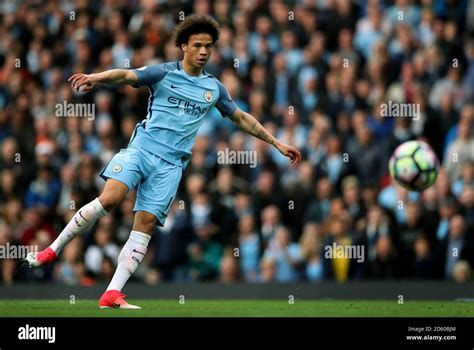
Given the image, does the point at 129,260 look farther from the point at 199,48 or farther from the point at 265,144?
the point at 265,144

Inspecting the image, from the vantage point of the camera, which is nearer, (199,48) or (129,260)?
(129,260)

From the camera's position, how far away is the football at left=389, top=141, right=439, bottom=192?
52.5 feet

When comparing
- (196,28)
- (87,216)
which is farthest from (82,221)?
(196,28)

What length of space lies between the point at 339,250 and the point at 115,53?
19.3 ft

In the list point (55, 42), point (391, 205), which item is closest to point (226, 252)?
point (391, 205)

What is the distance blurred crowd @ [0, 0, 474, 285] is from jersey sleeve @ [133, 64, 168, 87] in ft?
17.0

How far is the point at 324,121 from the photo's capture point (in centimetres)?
2028

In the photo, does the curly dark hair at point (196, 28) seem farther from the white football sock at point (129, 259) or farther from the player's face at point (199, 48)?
the white football sock at point (129, 259)

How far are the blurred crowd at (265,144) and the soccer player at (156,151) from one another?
4765 mm

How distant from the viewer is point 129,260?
13.5 meters

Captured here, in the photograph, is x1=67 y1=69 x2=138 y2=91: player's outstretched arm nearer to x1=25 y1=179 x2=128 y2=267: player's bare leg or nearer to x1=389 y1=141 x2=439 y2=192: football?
x1=25 y1=179 x2=128 y2=267: player's bare leg

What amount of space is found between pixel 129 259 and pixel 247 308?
180 centimetres

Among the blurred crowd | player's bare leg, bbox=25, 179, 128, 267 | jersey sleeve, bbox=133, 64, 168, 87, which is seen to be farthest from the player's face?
the blurred crowd
